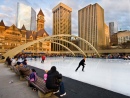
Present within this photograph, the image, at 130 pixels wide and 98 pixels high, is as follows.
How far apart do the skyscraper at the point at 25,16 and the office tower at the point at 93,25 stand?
78804 mm

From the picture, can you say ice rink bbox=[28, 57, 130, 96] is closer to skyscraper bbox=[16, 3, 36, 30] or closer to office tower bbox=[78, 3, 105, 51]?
office tower bbox=[78, 3, 105, 51]

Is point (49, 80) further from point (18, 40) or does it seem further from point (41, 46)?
point (41, 46)

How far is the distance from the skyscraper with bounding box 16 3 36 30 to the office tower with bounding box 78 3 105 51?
3103 inches

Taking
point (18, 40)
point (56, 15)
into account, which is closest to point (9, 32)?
point (18, 40)

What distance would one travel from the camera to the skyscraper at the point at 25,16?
14538 centimetres

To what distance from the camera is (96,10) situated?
100m

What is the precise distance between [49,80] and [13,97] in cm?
157

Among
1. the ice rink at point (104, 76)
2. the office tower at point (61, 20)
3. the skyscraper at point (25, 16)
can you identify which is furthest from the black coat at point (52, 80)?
the skyscraper at point (25, 16)

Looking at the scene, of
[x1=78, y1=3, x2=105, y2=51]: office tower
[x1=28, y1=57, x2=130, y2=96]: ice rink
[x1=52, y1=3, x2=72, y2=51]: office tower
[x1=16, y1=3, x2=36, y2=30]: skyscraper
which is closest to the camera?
[x1=28, y1=57, x2=130, y2=96]: ice rink

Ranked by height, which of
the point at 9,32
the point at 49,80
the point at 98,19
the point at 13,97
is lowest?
the point at 13,97

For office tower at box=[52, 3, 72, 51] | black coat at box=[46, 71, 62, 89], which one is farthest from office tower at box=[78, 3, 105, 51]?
black coat at box=[46, 71, 62, 89]

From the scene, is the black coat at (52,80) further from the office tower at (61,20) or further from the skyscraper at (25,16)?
the skyscraper at (25,16)

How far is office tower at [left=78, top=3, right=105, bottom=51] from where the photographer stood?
3967 inches

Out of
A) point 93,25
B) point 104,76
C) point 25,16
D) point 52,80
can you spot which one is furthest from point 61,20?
point 52,80
